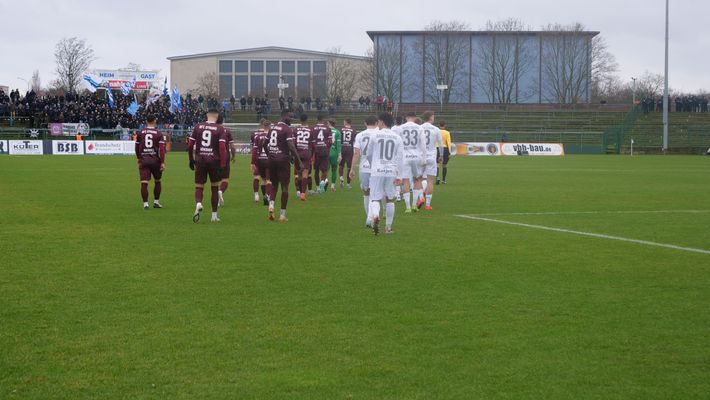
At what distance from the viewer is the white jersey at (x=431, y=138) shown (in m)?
18.0

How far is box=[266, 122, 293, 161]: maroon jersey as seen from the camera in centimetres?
1501

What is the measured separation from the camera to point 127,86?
70.5 meters

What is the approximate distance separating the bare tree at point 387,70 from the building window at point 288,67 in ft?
74.7

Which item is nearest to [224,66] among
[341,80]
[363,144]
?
[341,80]

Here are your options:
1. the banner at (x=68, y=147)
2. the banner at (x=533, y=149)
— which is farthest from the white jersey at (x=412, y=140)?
the banner at (x=533, y=149)

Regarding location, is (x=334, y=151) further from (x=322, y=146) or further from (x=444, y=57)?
(x=444, y=57)

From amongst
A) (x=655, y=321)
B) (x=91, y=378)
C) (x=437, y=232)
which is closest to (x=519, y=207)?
(x=437, y=232)

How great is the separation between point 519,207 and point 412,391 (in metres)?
13.0

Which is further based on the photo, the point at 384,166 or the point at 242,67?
the point at 242,67

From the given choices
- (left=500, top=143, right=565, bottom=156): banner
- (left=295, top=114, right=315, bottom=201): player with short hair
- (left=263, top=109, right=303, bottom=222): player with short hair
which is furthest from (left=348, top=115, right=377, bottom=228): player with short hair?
(left=500, top=143, right=565, bottom=156): banner

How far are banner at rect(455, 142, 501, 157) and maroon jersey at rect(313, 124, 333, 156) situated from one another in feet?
120

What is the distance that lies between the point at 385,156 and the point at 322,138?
1001 cm

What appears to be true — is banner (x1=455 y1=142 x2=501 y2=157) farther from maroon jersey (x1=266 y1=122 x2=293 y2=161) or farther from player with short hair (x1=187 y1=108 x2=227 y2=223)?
player with short hair (x1=187 y1=108 x2=227 y2=223)

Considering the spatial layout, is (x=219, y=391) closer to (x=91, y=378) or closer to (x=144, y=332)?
(x=91, y=378)
